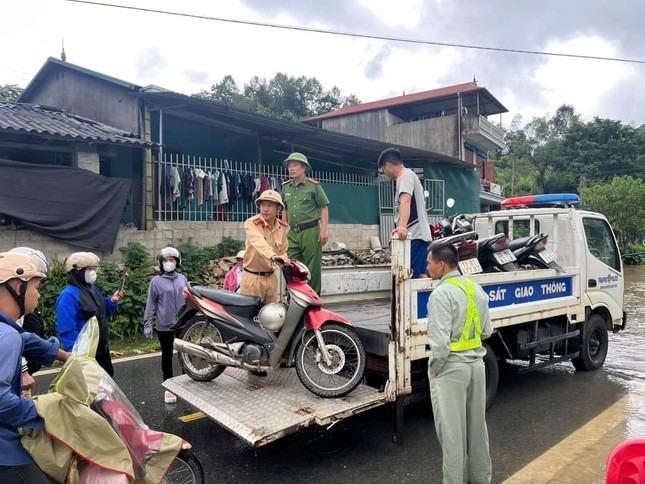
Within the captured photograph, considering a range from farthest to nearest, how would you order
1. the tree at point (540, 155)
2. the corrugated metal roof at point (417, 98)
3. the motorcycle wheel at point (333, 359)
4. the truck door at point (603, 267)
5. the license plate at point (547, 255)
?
the tree at point (540, 155) → the corrugated metal roof at point (417, 98) → the truck door at point (603, 267) → the license plate at point (547, 255) → the motorcycle wheel at point (333, 359)

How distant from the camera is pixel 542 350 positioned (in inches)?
214

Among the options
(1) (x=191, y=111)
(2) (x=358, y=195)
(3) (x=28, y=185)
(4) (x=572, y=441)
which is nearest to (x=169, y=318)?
(4) (x=572, y=441)

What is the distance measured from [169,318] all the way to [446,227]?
3.86m

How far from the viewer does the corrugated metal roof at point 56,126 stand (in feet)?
27.0

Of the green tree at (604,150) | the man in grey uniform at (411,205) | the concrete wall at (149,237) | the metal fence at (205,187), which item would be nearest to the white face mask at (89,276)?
the man in grey uniform at (411,205)

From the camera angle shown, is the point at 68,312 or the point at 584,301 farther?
the point at 584,301

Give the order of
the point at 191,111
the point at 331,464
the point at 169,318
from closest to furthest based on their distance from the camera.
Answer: the point at 331,464 → the point at 169,318 → the point at 191,111

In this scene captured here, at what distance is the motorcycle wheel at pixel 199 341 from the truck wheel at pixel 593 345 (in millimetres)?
4376

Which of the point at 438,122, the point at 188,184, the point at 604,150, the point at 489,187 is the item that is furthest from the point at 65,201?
the point at 604,150

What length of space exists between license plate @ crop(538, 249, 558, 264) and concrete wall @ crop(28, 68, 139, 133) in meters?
8.43

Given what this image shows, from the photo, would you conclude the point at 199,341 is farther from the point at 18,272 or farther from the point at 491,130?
the point at 491,130

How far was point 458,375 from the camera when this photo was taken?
302cm

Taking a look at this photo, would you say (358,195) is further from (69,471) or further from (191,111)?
(69,471)

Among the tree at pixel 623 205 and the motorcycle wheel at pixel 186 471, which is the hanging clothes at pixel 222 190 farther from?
the tree at pixel 623 205
